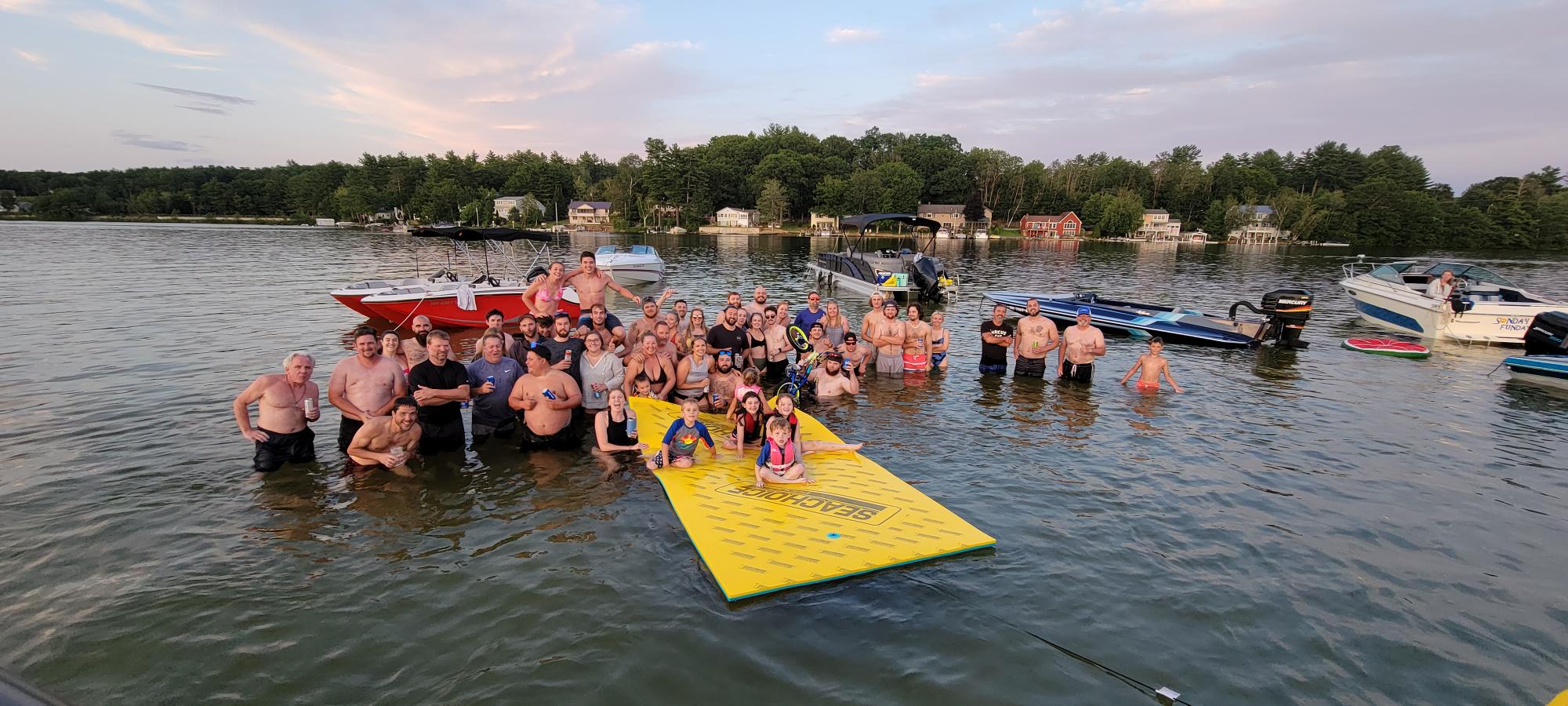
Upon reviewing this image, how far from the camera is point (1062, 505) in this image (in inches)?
305

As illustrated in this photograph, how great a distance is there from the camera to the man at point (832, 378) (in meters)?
12.0

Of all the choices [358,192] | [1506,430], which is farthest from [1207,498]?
[358,192]

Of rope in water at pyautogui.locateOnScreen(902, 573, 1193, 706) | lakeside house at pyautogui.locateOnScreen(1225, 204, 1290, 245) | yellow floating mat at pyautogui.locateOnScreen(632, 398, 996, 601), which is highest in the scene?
lakeside house at pyautogui.locateOnScreen(1225, 204, 1290, 245)

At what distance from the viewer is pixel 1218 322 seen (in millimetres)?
17406

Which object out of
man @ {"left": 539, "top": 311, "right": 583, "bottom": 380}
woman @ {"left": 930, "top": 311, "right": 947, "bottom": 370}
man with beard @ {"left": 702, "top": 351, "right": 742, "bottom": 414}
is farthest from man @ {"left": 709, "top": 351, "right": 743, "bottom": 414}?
woman @ {"left": 930, "top": 311, "right": 947, "bottom": 370}

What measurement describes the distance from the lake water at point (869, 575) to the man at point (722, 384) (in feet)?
7.91

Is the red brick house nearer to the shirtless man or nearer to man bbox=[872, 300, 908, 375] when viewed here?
man bbox=[872, 300, 908, 375]

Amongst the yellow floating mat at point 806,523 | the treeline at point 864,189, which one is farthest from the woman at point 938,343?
the treeline at point 864,189

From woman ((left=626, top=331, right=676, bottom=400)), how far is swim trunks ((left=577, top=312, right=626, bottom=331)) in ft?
2.69

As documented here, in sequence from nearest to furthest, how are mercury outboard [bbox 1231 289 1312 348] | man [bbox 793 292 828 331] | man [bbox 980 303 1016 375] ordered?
1. man [bbox 793 292 828 331]
2. man [bbox 980 303 1016 375]
3. mercury outboard [bbox 1231 289 1312 348]

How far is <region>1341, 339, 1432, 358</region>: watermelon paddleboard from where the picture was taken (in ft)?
53.4

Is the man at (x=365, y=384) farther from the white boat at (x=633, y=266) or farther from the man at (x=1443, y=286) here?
the man at (x=1443, y=286)

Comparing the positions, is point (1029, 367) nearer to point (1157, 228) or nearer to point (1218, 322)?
point (1218, 322)

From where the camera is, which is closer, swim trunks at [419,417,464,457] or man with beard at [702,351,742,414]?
swim trunks at [419,417,464,457]
